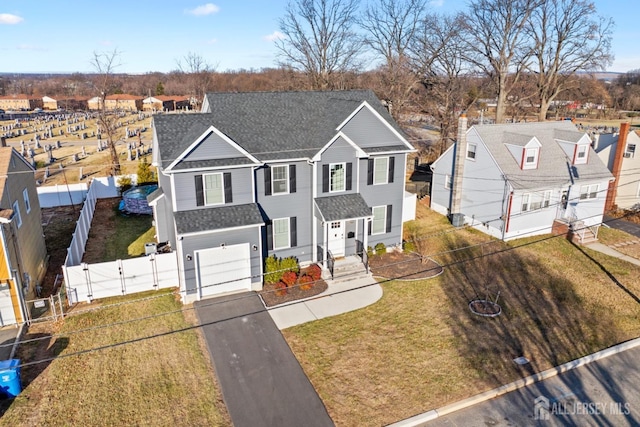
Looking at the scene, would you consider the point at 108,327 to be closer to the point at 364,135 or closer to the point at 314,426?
the point at 314,426

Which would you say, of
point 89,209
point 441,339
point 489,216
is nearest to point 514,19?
point 489,216

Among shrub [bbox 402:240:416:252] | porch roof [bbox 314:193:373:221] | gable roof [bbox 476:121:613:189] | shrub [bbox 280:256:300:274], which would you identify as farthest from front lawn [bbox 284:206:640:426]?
gable roof [bbox 476:121:613:189]

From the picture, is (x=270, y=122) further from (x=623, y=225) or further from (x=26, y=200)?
(x=623, y=225)

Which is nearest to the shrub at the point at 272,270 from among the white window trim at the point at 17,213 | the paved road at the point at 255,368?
the paved road at the point at 255,368

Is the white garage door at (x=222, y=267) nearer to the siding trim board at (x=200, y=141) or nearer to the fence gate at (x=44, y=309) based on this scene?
the siding trim board at (x=200, y=141)

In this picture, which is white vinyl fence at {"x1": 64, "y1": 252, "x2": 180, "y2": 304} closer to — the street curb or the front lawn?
the front lawn
